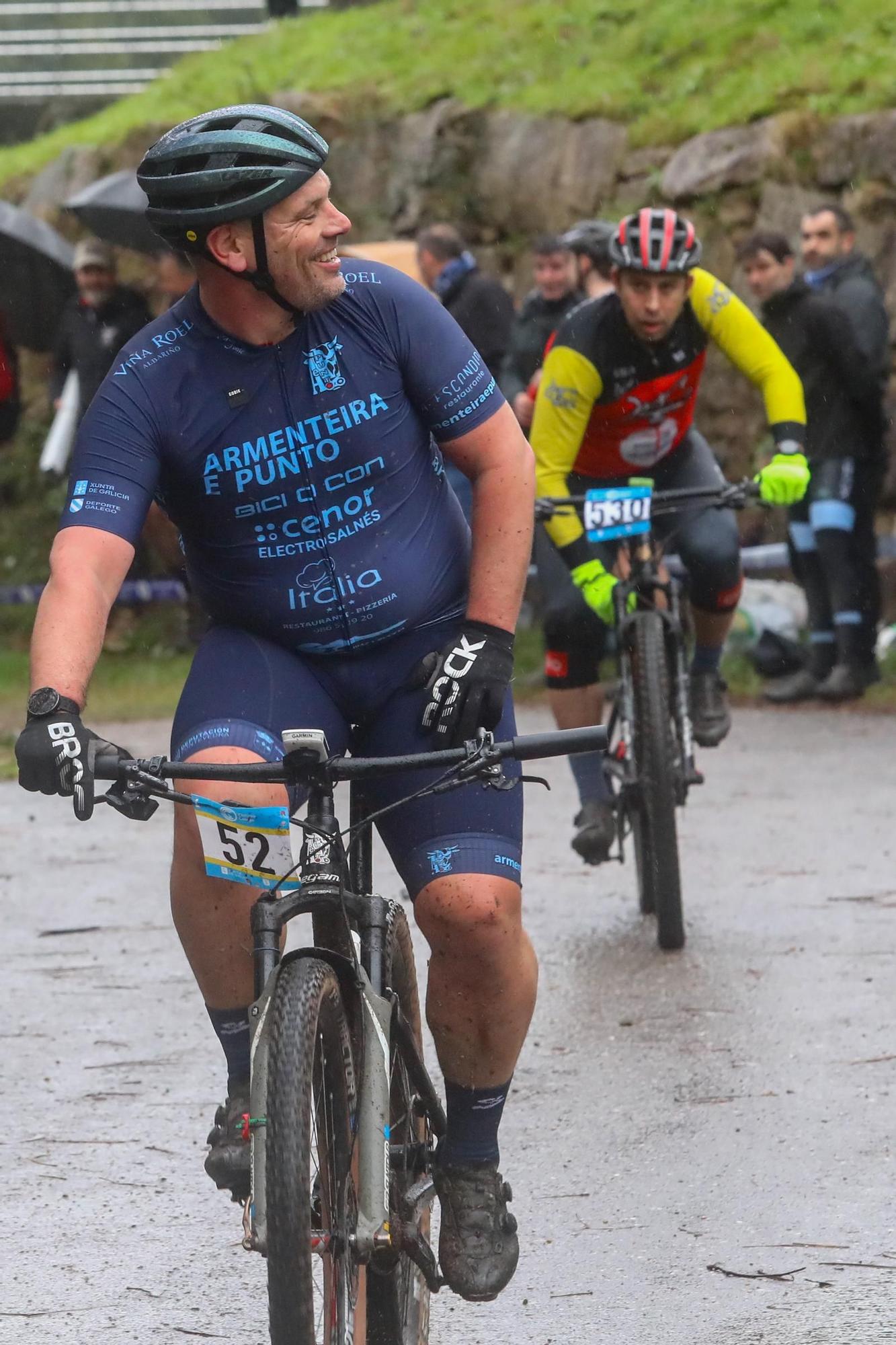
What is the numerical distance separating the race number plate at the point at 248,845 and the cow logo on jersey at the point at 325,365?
2.57 ft

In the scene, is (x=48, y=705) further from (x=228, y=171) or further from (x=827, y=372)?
(x=827, y=372)

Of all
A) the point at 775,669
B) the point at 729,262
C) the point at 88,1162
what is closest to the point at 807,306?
the point at 775,669

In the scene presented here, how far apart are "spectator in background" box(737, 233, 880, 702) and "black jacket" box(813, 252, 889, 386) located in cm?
4

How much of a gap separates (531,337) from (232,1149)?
7.93 m

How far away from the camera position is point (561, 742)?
9.64 feet

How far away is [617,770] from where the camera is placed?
686 centimetres

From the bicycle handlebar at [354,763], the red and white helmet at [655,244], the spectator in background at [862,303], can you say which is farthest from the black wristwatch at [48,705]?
the spectator in background at [862,303]

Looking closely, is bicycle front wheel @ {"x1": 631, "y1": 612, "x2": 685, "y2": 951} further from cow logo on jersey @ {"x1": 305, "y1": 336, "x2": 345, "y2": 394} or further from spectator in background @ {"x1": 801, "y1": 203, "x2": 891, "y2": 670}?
spectator in background @ {"x1": 801, "y1": 203, "x2": 891, "y2": 670}

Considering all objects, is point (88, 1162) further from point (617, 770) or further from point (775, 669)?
point (775, 669)

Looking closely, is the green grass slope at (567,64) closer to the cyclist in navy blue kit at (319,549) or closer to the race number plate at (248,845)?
the cyclist in navy blue kit at (319,549)

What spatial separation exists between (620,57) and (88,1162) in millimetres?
12701

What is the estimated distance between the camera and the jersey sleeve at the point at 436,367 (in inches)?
142

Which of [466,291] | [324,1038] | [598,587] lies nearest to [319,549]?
[324,1038]

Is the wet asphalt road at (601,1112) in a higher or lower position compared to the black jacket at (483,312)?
lower
